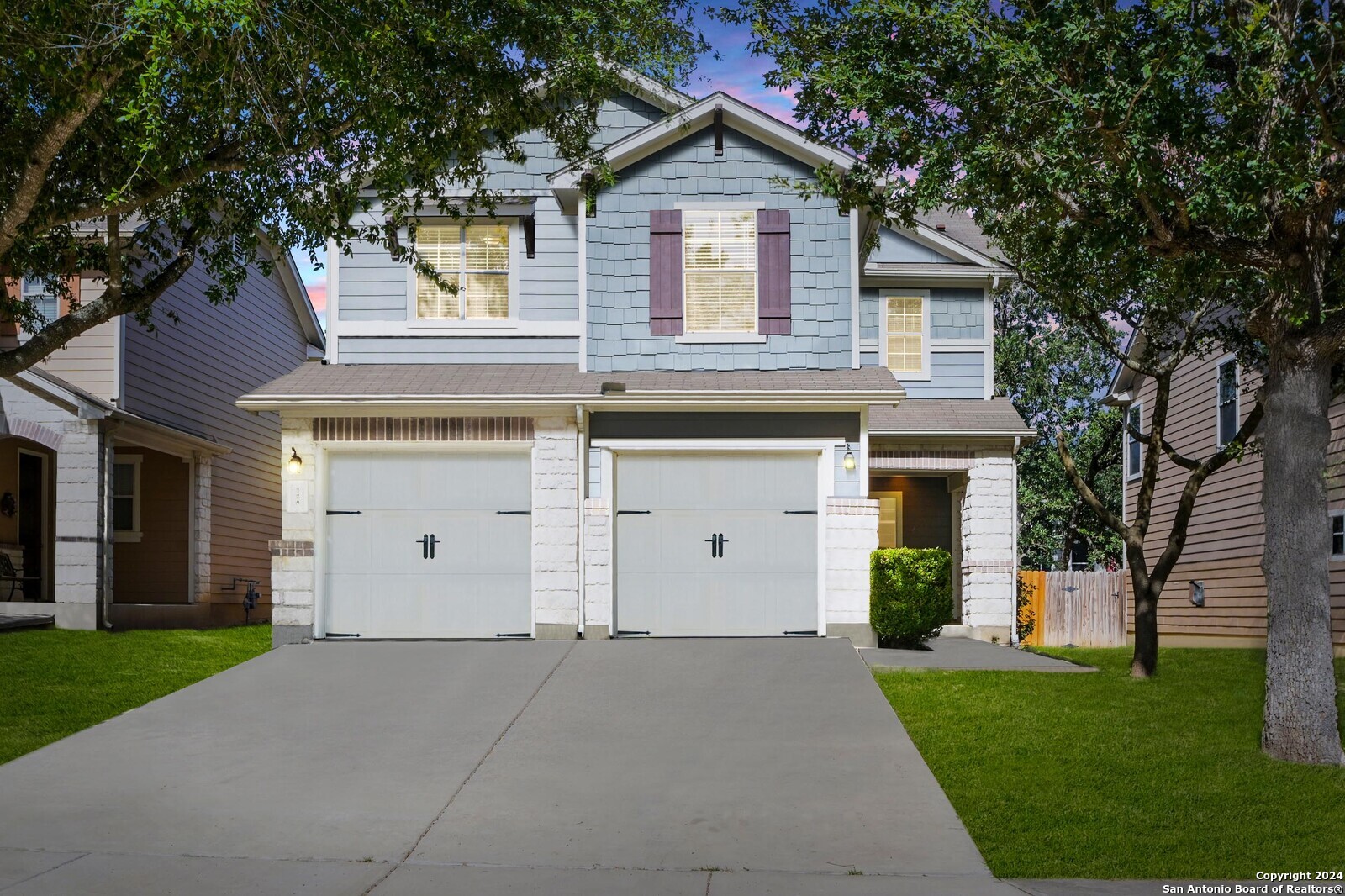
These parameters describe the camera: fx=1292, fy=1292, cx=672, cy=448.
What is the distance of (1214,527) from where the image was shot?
72.3 ft

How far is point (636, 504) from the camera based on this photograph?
1519cm

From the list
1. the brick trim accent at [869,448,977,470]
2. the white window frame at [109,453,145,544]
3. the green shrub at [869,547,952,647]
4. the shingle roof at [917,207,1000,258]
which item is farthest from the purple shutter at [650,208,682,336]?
the white window frame at [109,453,145,544]

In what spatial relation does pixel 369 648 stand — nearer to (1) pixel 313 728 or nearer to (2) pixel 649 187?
(1) pixel 313 728

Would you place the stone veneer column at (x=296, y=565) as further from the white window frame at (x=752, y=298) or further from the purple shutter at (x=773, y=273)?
the purple shutter at (x=773, y=273)

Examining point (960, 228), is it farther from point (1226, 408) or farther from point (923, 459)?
point (923, 459)

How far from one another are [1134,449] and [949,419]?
8.52 metres

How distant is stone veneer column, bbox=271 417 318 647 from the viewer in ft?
49.0

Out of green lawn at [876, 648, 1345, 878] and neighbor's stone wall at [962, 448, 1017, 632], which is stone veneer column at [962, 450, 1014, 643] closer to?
neighbor's stone wall at [962, 448, 1017, 632]

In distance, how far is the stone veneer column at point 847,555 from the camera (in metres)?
14.8

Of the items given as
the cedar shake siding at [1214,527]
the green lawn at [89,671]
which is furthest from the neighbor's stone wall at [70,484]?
the cedar shake siding at [1214,527]

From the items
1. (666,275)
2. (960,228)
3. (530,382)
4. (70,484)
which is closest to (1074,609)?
(960,228)

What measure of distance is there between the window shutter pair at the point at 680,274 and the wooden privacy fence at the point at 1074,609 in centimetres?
826

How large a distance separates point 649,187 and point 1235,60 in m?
7.04

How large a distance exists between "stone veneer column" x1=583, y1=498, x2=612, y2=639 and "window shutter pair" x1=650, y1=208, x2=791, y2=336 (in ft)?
8.00
